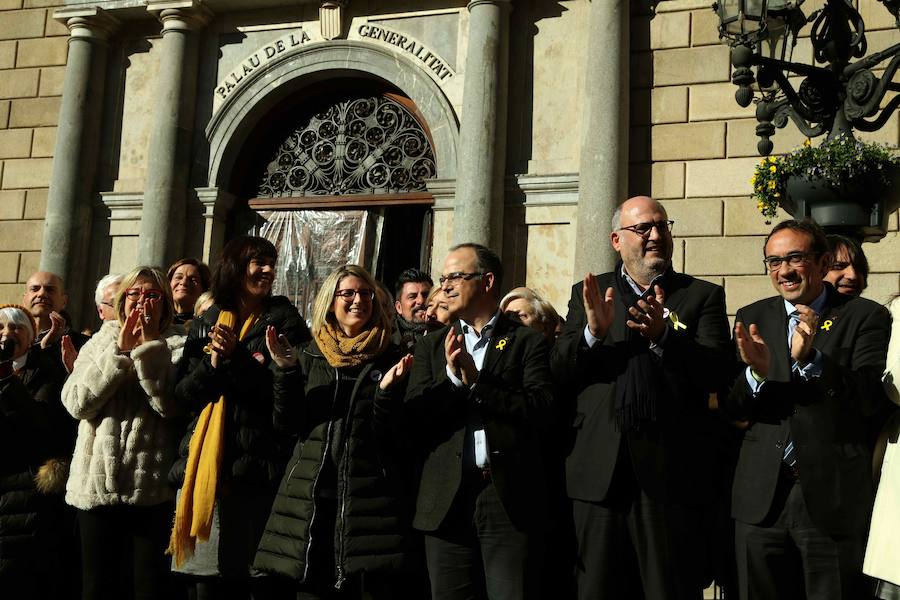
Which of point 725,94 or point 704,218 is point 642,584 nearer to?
point 704,218

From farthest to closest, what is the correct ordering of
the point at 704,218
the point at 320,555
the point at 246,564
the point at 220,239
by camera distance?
the point at 220,239
the point at 704,218
the point at 246,564
the point at 320,555

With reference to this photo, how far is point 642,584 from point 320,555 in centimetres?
135

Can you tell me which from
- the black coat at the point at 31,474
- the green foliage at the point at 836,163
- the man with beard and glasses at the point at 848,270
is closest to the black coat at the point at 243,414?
the black coat at the point at 31,474

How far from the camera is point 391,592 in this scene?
4.12 meters

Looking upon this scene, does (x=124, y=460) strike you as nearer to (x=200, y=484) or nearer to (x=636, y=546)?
(x=200, y=484)

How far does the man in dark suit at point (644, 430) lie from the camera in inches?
146

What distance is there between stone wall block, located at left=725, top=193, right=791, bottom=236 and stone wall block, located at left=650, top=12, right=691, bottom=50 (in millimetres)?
1673

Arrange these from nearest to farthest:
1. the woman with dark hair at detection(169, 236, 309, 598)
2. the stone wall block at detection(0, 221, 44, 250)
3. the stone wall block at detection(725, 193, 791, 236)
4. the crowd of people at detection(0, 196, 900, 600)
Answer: the crowd of people at detection(0, 196, 900, 600)
the woman with dark hair at detection(169, 236, 309, 598)
the stone wall block at detection(725, 193, 791, 236)
the stone wall block at detection(0, 221, 44, 250)

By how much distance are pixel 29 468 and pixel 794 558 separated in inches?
158

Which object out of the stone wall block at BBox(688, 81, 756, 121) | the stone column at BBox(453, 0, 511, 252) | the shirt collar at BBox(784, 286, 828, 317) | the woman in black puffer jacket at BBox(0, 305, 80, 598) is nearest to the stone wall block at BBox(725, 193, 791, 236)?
the stone wall block at BBox(688, 81, 756, 121)


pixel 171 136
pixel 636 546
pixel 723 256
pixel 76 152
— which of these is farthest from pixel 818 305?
pixel 76 152

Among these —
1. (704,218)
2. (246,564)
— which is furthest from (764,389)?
(704,218)

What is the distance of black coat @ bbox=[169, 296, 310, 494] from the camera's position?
445cm

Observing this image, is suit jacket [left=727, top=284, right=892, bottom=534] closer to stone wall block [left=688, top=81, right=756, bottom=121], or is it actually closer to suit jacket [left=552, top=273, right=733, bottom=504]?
suit jacket [left=552, top=273, right=733, bottom=504]
